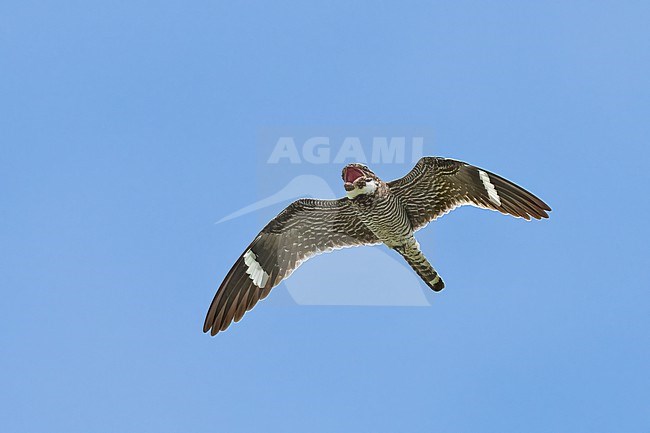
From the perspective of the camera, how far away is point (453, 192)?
15562 mm

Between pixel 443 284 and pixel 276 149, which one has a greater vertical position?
pixel 276 149

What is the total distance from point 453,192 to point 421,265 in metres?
1.30

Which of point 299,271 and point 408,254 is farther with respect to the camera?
point 299,271

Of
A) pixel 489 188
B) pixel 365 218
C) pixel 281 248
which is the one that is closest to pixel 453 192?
pixel 489 188

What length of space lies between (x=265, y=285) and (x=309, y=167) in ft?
7.15

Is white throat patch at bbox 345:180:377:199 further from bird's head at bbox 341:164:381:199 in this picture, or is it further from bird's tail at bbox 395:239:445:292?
bird's tail at bbox 395:239:445:292

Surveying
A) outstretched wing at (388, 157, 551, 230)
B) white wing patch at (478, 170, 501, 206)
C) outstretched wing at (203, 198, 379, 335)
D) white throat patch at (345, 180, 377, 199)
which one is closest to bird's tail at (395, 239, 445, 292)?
outstretched wing at (388, 157, 551, 230)

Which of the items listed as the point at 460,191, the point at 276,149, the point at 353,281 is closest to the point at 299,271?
the point at 353,281

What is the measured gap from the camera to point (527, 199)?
1537cm

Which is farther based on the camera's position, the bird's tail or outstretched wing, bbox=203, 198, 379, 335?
outstretched wing, bbox=203, 198, 379, 335

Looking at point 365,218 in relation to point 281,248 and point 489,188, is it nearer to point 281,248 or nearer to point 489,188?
point 281,248

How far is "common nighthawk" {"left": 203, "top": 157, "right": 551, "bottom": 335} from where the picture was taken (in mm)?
15125

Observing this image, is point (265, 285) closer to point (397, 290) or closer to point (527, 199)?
point (397, 290)

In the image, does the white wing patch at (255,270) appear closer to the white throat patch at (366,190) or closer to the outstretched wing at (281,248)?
the outstretched wing at (281,248)
